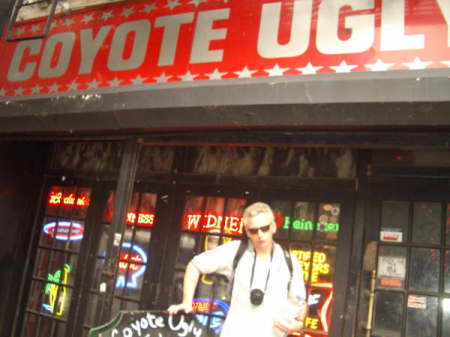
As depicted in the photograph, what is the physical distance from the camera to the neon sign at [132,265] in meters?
5.57

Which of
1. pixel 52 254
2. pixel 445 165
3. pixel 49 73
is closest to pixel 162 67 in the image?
pixel 49 73

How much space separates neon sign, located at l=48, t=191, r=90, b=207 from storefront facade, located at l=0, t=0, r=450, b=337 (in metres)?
0.06

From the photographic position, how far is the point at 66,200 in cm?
656

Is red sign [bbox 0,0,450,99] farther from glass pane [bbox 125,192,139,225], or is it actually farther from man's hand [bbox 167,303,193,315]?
man's hand [bbox 167,303,193,315]

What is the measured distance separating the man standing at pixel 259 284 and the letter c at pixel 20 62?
11.9ft

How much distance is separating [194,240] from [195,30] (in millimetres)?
2500

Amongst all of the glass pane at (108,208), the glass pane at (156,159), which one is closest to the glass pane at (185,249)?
→ the glass pane at (156,159)

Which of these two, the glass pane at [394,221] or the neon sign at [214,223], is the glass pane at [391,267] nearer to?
the glass pane at [394,221]

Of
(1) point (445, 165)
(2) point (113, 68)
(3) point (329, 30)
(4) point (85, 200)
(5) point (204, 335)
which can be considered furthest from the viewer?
(4) point (85, 200)

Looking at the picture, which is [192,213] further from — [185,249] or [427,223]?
[427,223]

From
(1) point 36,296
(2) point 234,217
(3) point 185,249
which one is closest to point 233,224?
(2) point 234,217

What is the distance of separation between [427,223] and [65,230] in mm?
4912

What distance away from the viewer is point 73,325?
585 centimetres

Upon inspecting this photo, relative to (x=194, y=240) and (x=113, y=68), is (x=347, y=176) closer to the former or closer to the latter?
(x=194, y=240)
